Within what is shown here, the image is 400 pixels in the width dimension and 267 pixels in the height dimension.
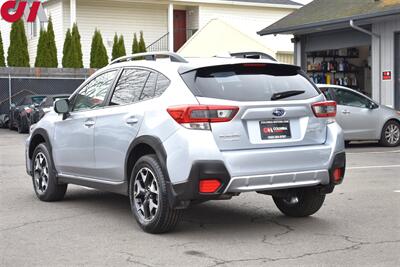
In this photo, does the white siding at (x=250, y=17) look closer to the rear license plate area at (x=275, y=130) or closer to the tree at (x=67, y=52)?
the tree at (x=67, y=52)

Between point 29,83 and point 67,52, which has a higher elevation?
point 67,52

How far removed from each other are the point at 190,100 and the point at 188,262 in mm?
Answer: 1574

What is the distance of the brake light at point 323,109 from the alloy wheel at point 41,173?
364 centimetres

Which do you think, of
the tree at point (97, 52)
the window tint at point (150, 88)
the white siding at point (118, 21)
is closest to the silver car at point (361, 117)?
the window tint at point (150, 88)

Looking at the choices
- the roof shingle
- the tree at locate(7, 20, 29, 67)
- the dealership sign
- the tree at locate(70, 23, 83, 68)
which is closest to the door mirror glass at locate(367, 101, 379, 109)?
the roof shingle

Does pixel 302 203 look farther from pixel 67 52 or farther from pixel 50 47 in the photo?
pixel 50 47

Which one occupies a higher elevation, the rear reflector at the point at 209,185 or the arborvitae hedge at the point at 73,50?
the arborvitae hedge at the point at 73,50

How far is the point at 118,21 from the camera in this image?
3566cm

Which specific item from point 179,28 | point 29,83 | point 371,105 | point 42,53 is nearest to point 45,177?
point 371,105

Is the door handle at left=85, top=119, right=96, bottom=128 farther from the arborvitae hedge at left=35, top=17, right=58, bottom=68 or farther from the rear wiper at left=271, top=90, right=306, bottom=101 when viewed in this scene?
the arborvitae hedge at left=35, top=17, right=58, bottom=68

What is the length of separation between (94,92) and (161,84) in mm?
1465

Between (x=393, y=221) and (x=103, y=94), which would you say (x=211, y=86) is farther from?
(x=393, y=221)

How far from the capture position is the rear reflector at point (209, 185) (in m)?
6.53

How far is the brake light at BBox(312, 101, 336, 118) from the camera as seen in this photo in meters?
7.20
